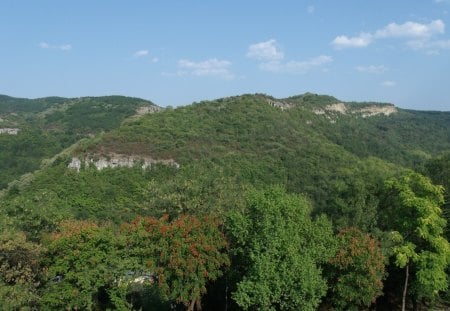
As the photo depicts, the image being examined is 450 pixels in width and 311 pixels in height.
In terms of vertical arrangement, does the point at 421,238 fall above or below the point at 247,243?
above

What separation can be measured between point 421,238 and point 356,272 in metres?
3.97

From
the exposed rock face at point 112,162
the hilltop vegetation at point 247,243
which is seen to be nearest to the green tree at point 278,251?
the hilltop vegetation at point 247,243

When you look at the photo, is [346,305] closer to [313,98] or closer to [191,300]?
[191,300]

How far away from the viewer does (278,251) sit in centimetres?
1994

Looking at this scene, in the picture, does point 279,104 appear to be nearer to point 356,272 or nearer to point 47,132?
point 47,132

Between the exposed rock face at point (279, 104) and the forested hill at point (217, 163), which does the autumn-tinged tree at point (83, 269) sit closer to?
the forested hill at point (217, 163)

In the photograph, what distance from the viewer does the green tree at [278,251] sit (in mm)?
19344

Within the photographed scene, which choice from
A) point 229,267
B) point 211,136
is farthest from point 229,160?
point 229,267

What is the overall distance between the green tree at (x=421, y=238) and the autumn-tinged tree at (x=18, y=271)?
54.3 ft

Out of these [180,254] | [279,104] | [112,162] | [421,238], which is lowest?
[112,162]

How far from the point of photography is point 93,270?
1916 centimetres

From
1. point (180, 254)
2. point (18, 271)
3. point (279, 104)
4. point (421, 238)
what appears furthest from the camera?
point (279, 104)

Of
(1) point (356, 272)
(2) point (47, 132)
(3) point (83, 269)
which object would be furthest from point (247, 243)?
(2) point (47, 132)

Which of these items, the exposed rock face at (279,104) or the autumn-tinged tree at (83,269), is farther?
the exposed rock face at (279,104)
